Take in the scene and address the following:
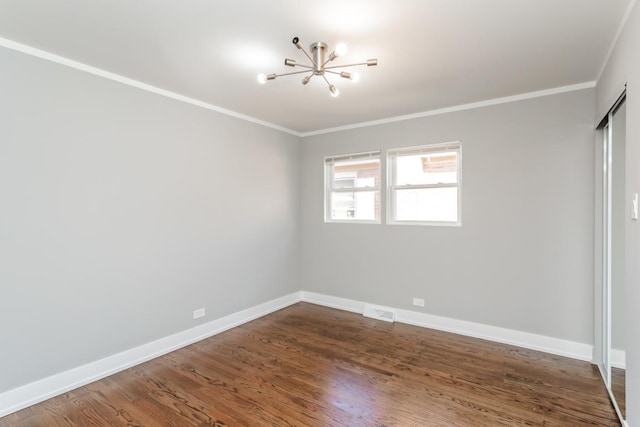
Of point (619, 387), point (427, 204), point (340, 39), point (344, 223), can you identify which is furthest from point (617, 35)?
point (344, 223)

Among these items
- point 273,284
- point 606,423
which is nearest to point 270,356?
point 273,284

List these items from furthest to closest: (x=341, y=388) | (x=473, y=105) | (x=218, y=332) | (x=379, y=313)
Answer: (x=379, y=313) < (x=218, y=332) < (x=473, y=105) < (x=341, y=388)

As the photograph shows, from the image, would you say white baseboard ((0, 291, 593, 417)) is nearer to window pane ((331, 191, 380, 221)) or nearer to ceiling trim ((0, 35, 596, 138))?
window pane ((331, 191, 380, 221))

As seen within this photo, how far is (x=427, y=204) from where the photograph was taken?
395 cm

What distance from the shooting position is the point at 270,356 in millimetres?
3066

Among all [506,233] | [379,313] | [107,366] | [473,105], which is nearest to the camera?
[107,366]

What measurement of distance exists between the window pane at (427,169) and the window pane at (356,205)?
432 millimetres

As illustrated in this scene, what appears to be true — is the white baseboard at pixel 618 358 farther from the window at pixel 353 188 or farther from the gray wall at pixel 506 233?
the window at pixel 353 188

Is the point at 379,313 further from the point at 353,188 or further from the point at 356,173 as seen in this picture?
the point at 356,173

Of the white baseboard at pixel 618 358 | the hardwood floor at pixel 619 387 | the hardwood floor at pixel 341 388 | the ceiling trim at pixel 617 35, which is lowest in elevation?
the hardwood floor at pixel 341 388

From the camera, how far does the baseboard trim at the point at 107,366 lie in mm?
2255

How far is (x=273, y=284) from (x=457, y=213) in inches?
103

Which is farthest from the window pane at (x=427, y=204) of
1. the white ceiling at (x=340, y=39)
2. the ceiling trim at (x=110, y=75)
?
the ceiling trim at (x=110, y=75)

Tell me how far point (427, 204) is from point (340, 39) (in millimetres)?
2412
